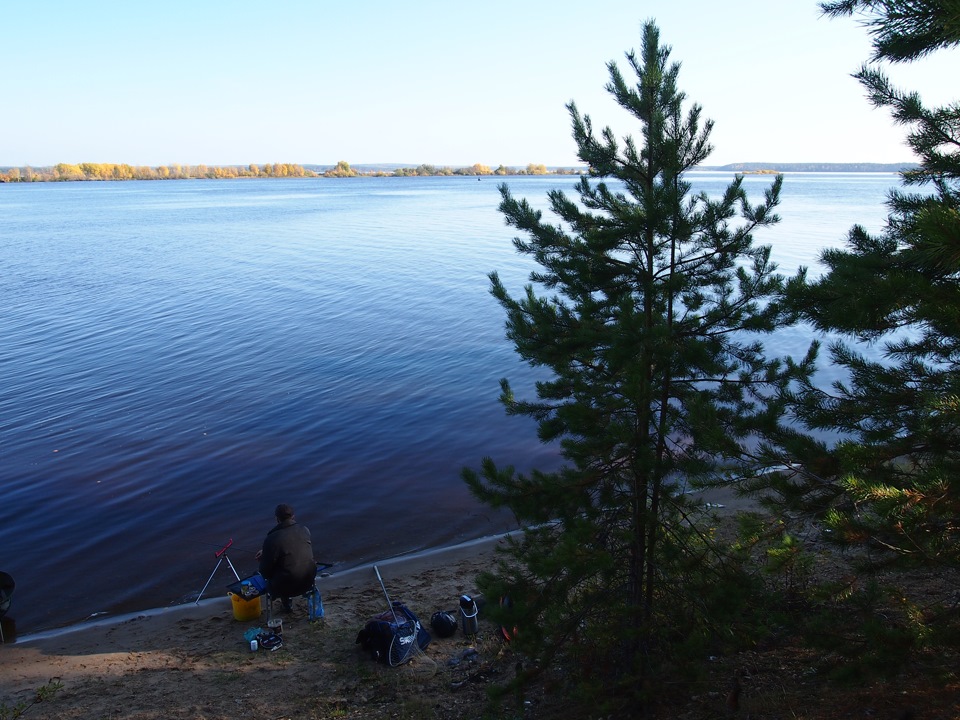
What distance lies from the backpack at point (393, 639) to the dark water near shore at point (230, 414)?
3.02m

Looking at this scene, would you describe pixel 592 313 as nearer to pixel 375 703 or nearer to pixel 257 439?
pixel 375 703

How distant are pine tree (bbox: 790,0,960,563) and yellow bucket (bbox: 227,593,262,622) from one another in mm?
7080

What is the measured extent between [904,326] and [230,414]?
15747mm

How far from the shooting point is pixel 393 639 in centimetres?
787

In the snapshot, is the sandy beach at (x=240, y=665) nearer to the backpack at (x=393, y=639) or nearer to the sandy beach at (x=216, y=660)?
the sandy beach at (x=216, y=660)

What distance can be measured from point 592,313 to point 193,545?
8.52m

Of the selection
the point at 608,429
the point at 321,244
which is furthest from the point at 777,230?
the point at 608,429

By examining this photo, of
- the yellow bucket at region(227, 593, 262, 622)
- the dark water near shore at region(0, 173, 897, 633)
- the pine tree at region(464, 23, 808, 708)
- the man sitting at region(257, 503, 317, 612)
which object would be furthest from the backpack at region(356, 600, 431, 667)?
the dark water near shore at region(0, 173, 897, 633)

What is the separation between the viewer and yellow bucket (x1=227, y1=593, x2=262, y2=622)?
8.97m

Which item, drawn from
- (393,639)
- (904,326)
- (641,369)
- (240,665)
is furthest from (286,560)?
(904,326)

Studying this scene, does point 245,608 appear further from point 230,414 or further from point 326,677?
point 230,414

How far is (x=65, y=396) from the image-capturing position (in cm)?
1864

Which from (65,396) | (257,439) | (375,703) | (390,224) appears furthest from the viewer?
(390,224)

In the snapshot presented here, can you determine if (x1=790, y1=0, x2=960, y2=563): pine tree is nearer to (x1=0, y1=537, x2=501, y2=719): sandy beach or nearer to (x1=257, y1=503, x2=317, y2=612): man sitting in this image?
(x1=0, y1=537, x2=501, y2=719): sandy beach
